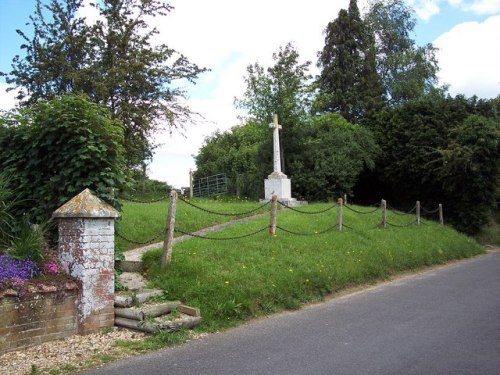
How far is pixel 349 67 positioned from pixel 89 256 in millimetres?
33313

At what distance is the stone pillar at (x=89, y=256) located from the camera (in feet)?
20.8

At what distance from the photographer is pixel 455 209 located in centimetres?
2250

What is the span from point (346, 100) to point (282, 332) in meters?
30.9

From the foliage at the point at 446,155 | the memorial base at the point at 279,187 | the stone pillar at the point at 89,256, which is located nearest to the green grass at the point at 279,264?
the stone pillar at the point at 89,256

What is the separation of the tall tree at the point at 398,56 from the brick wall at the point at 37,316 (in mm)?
32053

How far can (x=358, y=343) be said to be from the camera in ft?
19.3

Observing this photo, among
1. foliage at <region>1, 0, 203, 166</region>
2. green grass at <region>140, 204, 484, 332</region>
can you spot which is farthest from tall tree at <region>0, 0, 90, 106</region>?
Answer: green grass at <region>140, 204, 484, 332</region>

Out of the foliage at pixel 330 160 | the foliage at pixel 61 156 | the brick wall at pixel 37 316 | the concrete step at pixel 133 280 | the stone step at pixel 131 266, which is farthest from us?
the foliage at pixel 330 160

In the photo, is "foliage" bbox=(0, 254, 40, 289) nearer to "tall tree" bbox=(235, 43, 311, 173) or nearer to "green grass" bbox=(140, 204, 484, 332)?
"green grass" bbox=(140, 204, 484, 332)

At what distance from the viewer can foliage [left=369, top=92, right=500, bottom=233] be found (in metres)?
20.7

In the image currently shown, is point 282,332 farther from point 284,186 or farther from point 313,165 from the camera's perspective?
point 313,165

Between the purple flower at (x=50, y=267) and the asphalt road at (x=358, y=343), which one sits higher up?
the purple flower at (x=50, y=267)

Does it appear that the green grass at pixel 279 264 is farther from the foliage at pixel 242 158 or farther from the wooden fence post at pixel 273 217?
the foliage at pixel 242 158

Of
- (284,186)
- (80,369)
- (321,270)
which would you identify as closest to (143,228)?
(321,270)
